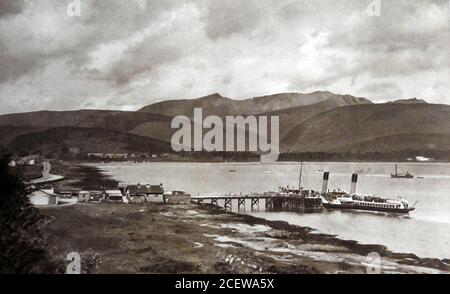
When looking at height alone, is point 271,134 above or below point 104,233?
above

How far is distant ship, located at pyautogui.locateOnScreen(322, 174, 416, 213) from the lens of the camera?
20142mm

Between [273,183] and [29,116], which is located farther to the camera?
[273,183]

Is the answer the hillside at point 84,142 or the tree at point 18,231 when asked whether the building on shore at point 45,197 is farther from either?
the hillside at point 84,142

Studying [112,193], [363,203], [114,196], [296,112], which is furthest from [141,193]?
[363,203]

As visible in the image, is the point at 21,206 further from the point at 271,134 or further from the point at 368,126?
the point at 368,126

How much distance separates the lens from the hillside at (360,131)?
16.9m

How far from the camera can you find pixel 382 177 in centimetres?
3759

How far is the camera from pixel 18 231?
8742 mm

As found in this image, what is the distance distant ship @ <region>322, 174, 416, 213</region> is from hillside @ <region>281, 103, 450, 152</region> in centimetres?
230

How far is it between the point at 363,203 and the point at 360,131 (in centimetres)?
422

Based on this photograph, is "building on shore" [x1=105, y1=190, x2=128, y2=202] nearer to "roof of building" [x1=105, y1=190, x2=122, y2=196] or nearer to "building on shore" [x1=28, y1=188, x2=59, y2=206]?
"roof of building" [x1=105, y1=190, x2=122, y2=196]

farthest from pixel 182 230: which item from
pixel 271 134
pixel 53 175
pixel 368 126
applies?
pixel 368 126

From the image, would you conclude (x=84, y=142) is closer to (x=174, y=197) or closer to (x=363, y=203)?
(x=174, y=197)
